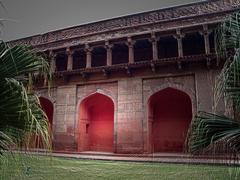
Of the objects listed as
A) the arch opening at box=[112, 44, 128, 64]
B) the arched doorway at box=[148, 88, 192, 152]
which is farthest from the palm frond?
the arch opening at box=[112, 44, 128, 64]

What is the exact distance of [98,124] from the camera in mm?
14016

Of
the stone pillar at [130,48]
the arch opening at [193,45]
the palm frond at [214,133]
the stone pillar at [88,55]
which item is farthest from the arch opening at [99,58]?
the palm frond at [214,133]

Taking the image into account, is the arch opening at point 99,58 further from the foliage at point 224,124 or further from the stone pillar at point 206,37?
the foliage at point 224,124

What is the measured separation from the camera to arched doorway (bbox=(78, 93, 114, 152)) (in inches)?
516

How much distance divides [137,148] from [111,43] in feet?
17.0

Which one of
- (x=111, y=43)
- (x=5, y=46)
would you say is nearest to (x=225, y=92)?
(x=5, y=46)

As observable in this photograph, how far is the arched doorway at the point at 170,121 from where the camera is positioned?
40.2ft

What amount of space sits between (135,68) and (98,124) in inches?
176

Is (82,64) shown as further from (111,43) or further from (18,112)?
(18,112)

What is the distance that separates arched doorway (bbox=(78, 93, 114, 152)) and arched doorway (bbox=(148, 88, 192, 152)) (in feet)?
8.42

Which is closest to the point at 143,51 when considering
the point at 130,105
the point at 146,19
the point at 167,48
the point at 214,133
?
the point at 167,48

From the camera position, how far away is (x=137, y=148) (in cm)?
1053

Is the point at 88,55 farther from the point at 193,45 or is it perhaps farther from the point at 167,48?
the point at 193,45

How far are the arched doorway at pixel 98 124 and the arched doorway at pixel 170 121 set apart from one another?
2566 mm
